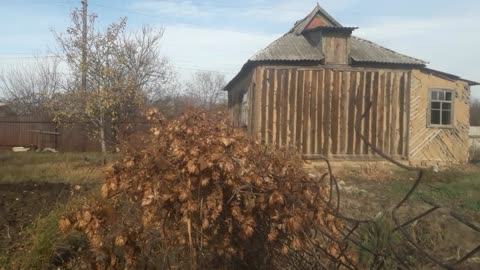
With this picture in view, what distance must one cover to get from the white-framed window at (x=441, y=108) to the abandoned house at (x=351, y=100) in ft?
0.10

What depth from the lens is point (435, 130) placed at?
15.4 meters

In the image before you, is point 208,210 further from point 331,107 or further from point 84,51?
point 84,51

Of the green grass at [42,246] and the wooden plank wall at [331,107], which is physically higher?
the wooden plank wall at [331,107]

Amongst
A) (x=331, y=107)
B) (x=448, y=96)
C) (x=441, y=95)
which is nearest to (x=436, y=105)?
(x=441, y=95)

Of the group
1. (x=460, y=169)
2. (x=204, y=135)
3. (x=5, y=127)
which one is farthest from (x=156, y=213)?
(x=5, y=127)

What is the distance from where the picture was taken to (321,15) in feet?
58.4

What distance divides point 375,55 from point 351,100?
1.77 meters

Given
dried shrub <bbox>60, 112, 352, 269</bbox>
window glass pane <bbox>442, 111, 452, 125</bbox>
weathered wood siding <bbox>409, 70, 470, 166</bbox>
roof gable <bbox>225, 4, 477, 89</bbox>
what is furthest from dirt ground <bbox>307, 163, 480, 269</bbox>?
roof gable <bbox>225, 4, 477, 89</bbox>

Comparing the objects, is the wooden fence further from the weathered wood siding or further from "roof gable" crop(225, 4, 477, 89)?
the weathered wood siding

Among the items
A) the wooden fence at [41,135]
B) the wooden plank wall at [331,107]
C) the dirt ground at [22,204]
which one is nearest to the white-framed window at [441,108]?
the wooden plank wall at [331,107]

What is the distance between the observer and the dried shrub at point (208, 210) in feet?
8.73

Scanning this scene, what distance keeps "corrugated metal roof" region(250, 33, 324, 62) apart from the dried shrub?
449 inches

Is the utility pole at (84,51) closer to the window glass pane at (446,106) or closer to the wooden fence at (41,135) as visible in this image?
the wooden fence at (41,135)

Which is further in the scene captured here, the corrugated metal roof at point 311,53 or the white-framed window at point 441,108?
the white-framed window at point 441,108
